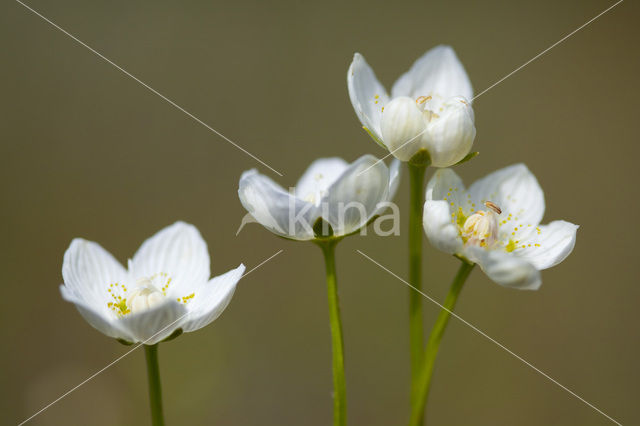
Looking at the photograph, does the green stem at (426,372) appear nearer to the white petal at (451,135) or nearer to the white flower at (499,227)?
the white flower at (499,227)

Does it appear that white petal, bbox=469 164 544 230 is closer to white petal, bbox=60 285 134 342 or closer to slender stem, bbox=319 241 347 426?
slender stem, bbox=319 241 347 426

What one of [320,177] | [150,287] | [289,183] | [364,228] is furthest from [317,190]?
[289,183]

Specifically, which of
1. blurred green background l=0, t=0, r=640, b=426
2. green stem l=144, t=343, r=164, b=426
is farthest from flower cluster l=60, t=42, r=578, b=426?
blurred green background l=0, t=0, r=640, b=426

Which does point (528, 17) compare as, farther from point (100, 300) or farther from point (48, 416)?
point (100, 300)

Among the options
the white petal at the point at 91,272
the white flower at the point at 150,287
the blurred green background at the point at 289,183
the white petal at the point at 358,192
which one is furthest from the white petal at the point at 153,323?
the blurred green background at the point at 289,183

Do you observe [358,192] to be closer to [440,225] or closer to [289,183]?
[440,225]

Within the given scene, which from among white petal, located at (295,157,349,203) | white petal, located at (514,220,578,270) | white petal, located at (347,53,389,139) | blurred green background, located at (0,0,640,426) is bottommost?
blurred green background, located at (0,0,640,426)

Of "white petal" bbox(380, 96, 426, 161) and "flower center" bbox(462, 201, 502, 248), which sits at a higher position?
"white petal" bbox(380, 96, 426, 161)
